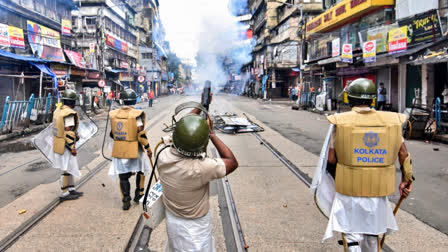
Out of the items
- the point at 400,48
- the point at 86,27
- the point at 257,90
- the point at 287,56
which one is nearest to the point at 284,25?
the point at 287,56

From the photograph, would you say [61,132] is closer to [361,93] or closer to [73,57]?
[361,93]

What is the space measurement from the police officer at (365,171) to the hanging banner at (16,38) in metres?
19.7

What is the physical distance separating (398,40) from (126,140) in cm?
1498

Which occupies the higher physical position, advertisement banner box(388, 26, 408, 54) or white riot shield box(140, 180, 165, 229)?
advertisement banner box(388, 26, 408, 54)

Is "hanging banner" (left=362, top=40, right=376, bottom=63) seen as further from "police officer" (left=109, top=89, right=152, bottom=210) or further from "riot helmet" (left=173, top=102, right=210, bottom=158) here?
"riot helmet" (left=173, top=102, right=210, bottom=158)

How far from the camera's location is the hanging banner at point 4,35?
16684 mm

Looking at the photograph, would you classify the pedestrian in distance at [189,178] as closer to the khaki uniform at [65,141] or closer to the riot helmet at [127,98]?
the riot helmet at [127,98]

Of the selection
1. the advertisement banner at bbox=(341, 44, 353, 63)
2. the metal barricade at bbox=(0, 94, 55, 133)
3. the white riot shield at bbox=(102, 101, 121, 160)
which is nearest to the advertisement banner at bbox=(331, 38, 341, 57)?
the advertisement banner at bbox=(341, 44, 353, 63)

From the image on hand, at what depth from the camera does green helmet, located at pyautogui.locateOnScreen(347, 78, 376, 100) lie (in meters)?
2.65

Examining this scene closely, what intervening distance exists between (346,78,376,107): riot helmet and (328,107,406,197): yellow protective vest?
0.13m

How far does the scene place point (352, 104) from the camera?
9.03 ft

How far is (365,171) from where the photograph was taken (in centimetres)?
253

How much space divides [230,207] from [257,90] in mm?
46384

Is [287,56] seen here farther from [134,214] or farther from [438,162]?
[134,214]
